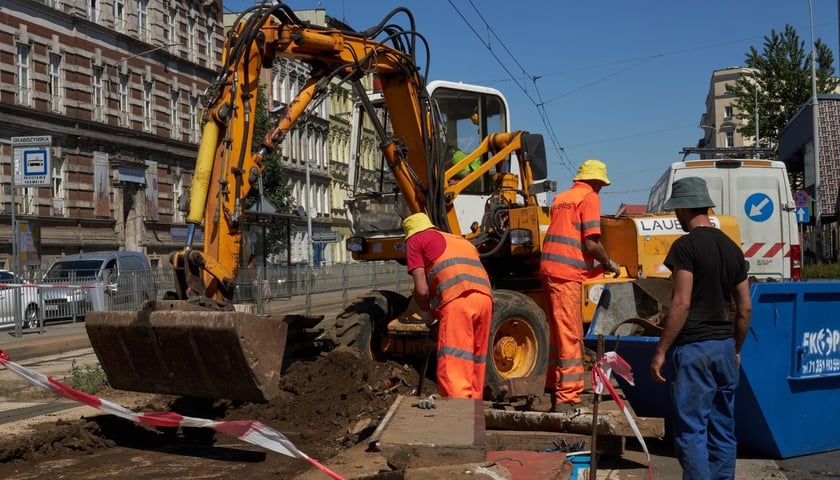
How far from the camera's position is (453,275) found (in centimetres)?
728

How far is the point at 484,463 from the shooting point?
512cm

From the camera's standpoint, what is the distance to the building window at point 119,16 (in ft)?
130

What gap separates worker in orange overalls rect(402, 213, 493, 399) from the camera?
7.09 meters

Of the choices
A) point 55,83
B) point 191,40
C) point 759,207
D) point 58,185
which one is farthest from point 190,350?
point 191,40

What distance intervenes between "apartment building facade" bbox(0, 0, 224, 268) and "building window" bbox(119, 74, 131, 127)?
42 millimetres

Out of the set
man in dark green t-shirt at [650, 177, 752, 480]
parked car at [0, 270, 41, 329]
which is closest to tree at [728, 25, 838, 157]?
parked car at [0, 270, 41, 329]

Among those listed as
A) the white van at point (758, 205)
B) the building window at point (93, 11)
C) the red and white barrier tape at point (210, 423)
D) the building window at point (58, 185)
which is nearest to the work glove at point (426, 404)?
the red and white barrier tape at point (210, 423)

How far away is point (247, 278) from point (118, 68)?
20.8 m

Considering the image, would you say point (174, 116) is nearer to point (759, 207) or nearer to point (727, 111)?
point (759, 207)

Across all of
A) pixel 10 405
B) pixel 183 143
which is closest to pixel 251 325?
pixel 10 405

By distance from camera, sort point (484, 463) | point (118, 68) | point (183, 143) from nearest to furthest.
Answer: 1. point (484, 463)
2. point (118, 68)
3. point (183, 143)

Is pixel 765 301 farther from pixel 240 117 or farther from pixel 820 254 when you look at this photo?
pixel 820 254

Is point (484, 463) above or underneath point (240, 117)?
underneath

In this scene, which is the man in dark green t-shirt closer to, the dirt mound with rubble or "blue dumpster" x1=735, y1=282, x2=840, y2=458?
"blue dumpster" x1=735, y1=282, x2=840, y2=458
